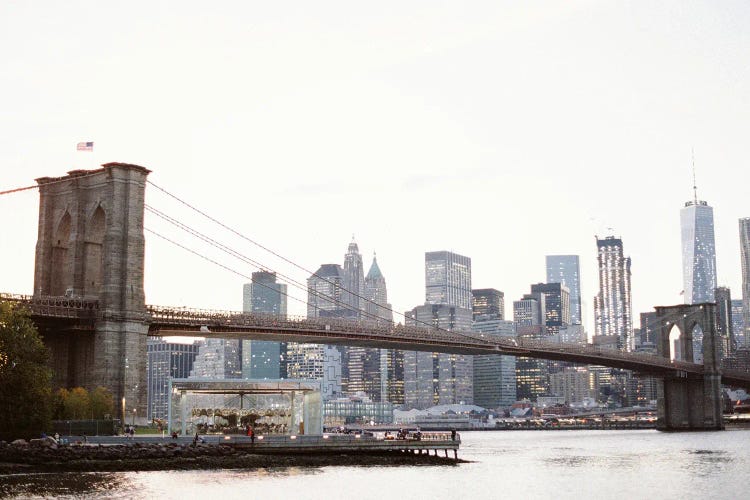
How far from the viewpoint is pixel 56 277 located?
8206 centimetres

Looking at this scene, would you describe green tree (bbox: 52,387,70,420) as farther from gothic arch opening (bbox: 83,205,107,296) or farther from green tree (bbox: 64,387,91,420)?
gothic arch opening (bbox: 83,205,107,296)

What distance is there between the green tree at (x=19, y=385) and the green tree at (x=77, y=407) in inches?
233

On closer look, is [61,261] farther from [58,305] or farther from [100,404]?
[100,404]

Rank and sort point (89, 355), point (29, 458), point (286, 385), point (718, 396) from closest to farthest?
point (29, 458), point (286, 385), point (89, 355), point (718, 396)

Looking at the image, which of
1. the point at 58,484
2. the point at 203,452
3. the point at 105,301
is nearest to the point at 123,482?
the point at 58,484

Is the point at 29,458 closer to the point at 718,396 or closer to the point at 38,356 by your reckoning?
the point at 38,356

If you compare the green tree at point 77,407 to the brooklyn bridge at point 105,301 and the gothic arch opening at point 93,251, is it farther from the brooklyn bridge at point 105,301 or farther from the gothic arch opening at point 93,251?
the gothic arch opening at point 93,251

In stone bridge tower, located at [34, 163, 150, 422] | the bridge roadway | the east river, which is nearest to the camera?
the east river

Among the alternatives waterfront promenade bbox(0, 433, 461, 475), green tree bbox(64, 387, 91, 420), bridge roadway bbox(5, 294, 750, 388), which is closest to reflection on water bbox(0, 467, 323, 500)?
waterfront promenade bbox(0, 433, 461, 475)

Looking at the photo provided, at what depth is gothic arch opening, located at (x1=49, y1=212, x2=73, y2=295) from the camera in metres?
81.2

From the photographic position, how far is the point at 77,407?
6762 cm

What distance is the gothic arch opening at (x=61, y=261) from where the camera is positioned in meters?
81.2

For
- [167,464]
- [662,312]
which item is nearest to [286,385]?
[167,464]

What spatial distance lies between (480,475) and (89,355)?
30.0 meters
